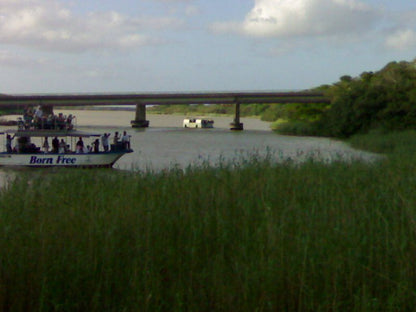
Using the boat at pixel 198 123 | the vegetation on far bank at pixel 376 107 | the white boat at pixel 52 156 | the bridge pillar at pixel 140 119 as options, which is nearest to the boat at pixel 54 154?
the white boat at pixel 52 156

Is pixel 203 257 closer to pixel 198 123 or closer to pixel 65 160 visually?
pixel 65 160

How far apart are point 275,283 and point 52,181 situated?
9071mm

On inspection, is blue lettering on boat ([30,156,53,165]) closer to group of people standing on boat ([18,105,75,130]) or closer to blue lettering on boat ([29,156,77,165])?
blue lettering on boat ([29,156,77,165])

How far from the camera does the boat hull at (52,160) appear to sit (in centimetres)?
3134

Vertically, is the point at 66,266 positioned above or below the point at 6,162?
above

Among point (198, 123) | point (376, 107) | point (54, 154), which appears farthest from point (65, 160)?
point (198, 123)

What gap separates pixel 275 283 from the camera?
6.51 meters

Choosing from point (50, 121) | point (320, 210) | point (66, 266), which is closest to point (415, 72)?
point (50, 121)

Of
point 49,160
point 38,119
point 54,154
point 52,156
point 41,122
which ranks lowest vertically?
point 49,160

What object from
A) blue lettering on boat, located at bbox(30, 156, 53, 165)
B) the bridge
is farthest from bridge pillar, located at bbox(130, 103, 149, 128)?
blue lettering on boat, located at bbox(30, 156, 53, 165)

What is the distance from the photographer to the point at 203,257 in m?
7.84

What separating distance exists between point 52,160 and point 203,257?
24915 millimetres

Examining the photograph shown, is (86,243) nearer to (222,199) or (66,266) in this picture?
(66,266)

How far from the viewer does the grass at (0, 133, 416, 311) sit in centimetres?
643
